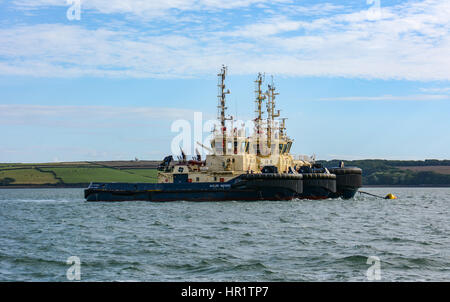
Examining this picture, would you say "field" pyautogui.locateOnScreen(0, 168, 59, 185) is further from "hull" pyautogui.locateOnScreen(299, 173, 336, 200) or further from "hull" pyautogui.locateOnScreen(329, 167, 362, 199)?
"hull" pyautogui.locateOnScreen(299, 173, 336, 200)

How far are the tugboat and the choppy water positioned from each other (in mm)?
12527

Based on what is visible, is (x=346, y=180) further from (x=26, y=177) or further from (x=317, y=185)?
(x=26, y=177)

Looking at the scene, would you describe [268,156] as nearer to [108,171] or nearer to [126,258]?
[126,258]

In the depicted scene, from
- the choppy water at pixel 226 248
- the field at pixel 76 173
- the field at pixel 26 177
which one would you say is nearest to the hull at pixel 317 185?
the choppy water at pixel 226 248

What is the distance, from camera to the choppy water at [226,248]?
1547 cm

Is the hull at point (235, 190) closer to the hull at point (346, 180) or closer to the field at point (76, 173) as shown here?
the hull at point (346, 180)

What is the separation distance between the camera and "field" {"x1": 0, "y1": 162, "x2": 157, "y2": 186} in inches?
5236

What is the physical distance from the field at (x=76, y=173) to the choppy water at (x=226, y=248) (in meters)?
95.1

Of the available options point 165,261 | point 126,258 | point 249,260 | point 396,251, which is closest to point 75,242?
point 126,258

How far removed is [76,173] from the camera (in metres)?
145

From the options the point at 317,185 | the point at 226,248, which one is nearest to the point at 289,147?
the point at 317,185

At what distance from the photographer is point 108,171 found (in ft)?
473
